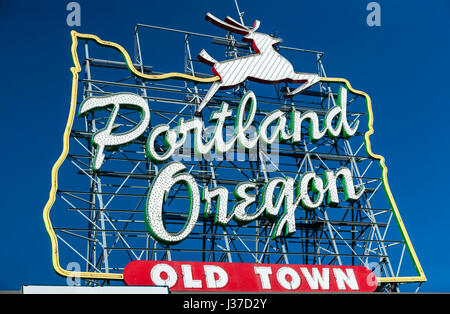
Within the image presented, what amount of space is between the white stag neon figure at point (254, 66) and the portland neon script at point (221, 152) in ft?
2.86

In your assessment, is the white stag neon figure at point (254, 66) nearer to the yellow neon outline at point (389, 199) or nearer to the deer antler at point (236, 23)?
the deer antler at point (236, 23)

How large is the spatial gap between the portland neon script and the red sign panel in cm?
115

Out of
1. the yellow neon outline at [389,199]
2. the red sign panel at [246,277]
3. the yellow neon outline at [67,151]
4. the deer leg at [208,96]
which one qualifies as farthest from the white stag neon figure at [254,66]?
the red sign panel at [246,277]

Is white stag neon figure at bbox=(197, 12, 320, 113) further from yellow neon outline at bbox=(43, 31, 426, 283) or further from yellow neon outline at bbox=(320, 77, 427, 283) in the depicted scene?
yellow neon outline at bbox=(320, 77, 427, 283)

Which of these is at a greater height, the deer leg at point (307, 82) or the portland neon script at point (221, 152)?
the deer leg at point (307, 82)

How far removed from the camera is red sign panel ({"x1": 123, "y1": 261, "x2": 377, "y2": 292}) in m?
14.6

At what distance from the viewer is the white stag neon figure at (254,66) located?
1939cm

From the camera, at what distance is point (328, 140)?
21891 mm

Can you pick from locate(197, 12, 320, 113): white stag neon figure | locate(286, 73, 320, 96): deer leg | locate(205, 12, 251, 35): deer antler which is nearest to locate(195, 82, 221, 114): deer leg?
locate(197, 12, 320, 113): white stag neon figure

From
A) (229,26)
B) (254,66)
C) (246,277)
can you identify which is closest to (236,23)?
(229,26)
